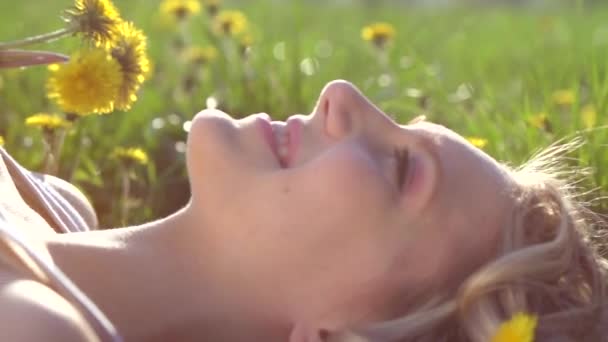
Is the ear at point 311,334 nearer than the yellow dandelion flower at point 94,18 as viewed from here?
Yes

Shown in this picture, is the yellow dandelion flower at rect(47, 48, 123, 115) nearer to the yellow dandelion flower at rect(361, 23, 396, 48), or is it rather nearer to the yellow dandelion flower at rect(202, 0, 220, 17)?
the yellow dandelion flower at rect(361, 23, 396, 48)

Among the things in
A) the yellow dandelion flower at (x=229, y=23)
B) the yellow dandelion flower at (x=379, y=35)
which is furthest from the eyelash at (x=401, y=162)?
the yellow dandelion flower at (x=229, y=23)

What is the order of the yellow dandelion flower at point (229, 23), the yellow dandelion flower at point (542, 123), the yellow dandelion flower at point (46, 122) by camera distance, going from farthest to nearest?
the yellow dandelion flower at point (229, 23) → the yellow dandelion flower at point (542, 123) → the yellow dandelion flower at point (46, 122)

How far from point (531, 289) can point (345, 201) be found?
33cm

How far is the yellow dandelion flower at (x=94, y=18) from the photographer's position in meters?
2.38

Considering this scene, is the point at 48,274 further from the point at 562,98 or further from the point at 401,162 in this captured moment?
the point at 562,98

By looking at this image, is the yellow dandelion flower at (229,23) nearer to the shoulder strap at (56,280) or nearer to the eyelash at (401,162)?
the eyelash at (401,162)

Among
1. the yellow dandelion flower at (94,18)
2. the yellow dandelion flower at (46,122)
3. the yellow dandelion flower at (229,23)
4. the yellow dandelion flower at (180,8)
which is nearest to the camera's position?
the yellow dandelion flower at (94,18)

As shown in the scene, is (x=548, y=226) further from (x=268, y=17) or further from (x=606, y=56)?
(x=268, y=17)

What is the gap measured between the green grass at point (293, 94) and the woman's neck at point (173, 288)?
74cm

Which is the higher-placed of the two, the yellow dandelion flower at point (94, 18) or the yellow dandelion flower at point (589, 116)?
the yellow dandelion flower at point (94, 18)

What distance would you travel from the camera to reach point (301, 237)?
2055mm

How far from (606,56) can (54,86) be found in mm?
1367

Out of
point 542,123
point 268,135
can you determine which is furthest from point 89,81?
point 542,123
